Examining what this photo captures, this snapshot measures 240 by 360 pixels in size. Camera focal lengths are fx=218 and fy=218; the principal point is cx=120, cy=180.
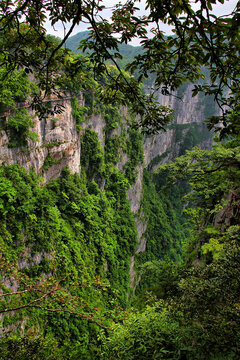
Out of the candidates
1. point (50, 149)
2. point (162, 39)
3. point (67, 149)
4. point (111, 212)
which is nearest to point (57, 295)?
point (162, 39)

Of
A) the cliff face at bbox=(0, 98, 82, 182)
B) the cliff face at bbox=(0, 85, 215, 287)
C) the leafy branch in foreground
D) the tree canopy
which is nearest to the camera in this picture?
the tree canopy

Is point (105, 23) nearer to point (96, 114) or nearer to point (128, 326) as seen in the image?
point (128, 326)

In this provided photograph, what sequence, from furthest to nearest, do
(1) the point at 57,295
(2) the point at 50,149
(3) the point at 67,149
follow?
1. (3) the point at 67,149
2. (2) the point at 50,149
3. (1) the point at 57,295

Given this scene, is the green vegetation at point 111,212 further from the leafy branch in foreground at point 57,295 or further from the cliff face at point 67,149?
the cliff face at point 67,149

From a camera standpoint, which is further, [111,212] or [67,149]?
[111,212]

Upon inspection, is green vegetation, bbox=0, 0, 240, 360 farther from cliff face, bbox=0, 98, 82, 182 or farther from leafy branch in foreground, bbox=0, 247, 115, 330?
cliff face, bbox=0, 98, 82, 182

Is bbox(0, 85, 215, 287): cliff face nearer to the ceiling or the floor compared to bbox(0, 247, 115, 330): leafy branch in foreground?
nearer to the ceiling

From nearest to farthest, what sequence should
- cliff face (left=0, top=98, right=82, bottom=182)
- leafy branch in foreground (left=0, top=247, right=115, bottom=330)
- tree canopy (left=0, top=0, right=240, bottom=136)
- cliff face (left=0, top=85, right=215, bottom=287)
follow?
1. tree canopy (left=0, top=0, right=240, bottom=136)
2. leafy branch in foreground (left=0, top=247, right=115, bottom=330)
3. cliff face (left=0, top=98, right=82, bottom=182)
4. cliff face (left=0, top=85, right=215, bottom=287)

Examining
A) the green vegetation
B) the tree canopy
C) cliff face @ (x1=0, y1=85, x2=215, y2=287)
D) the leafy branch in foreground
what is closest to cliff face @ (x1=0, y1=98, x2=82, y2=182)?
cliff face @ (x1=0, y1=85, x2=215, y2=287)

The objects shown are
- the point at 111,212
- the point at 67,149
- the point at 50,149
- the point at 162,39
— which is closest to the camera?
the point at 162,39

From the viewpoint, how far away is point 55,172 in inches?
378

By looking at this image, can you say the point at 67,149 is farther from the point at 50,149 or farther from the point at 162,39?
the point at 162,39

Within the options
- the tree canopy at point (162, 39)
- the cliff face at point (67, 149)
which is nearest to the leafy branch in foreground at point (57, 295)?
the tree canopy at point (162, 39)

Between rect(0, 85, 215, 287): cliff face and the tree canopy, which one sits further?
rect(0, 85, 215, 287): cliff face
